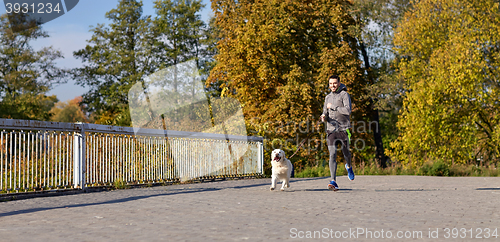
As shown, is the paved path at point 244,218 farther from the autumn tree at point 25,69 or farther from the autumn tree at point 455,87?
the autumn tree at point 25,69

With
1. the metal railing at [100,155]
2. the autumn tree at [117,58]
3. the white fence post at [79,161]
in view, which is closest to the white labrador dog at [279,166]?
the metal railing at [100,155]

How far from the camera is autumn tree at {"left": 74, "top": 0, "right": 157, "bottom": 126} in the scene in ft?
138

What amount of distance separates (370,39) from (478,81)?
23.8 ft

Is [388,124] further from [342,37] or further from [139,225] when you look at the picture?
[139,225]

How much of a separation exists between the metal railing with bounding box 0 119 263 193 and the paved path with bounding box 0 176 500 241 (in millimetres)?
778

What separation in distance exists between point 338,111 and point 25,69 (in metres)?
37.5

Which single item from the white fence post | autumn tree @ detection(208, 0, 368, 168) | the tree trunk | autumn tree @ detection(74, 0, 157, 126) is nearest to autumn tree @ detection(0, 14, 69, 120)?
autumn tree @ detection(74, 0, 157, 126)

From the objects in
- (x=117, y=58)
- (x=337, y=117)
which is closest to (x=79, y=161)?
(x=337, y=117)

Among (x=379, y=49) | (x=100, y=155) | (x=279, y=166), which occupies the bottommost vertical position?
(x=279, y=166)

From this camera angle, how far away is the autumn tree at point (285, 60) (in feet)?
77.0

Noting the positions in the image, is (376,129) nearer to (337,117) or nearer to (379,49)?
(379,49)

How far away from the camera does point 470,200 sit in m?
8.17

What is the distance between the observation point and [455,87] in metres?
22.2

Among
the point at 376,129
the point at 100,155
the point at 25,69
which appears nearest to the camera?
the point at 100,155
